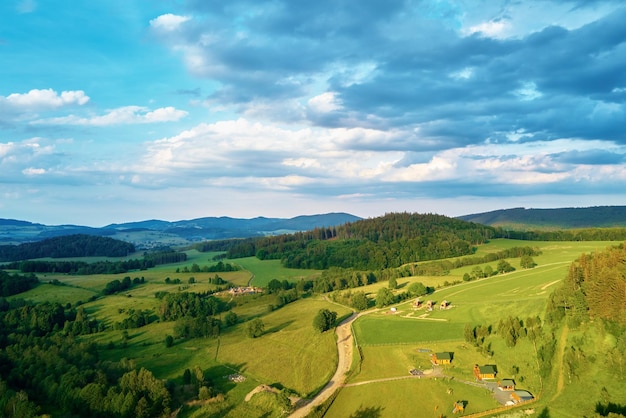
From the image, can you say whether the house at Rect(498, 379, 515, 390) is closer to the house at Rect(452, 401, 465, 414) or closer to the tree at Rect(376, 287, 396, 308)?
the house at Rect(452, 401, 465, 414)

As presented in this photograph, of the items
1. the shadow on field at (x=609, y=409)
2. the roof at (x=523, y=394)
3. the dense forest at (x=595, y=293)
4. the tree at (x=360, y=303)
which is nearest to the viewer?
the shadow on field at (x=609, y=409)

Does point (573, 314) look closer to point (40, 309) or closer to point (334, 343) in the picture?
point (334, 343)

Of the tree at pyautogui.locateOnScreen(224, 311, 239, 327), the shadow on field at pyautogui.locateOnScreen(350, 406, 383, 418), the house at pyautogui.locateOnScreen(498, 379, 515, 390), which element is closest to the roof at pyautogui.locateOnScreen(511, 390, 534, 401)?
the house at pyautogui.locateOnScreen(498, 379, 515, 390)

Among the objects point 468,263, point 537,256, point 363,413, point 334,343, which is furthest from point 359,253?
point 363,413

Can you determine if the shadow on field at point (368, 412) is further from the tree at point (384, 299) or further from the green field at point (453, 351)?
the tree at point (384, 299)

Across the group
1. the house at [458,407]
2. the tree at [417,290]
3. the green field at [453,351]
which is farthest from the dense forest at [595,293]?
the tree at [417,290]
